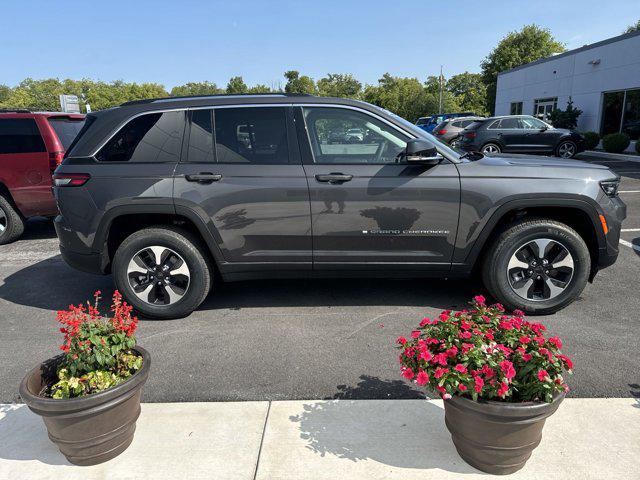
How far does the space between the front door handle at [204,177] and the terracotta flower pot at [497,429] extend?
99.4 inches

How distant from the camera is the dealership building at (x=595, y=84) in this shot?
18781 millimetres

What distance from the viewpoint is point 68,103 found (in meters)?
20.4

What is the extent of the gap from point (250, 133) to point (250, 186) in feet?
1.60

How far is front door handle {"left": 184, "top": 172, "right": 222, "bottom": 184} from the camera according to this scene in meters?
3.88

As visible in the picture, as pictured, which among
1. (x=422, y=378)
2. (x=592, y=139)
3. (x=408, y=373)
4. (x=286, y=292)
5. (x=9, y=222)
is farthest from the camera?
(x=592, y=139)

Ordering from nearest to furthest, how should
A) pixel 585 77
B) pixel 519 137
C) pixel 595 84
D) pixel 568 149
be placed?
1. pixel 519 137
2. pixel 568 149
3. pixel 595 84
4. pixel 585 77

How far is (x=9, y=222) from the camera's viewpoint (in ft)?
22.8

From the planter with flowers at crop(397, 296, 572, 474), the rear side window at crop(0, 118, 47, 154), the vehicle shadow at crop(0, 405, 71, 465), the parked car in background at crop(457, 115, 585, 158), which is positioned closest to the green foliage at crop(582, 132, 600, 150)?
the parked car in background at crop(457, 115, 585, 158)

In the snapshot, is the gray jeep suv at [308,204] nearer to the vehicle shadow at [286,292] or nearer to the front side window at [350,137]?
the front side window at [350,137]

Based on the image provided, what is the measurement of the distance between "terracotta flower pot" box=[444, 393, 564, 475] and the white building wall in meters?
20.8

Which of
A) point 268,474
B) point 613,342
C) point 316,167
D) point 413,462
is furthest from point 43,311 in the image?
point 613,342

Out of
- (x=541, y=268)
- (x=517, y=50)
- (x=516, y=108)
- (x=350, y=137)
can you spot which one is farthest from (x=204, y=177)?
(x=517, y=50)

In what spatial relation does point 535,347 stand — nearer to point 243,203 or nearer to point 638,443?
point 638,443

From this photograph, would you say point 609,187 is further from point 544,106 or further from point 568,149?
point 544,106
